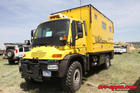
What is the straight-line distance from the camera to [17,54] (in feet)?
34.3

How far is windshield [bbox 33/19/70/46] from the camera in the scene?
4.09 metres

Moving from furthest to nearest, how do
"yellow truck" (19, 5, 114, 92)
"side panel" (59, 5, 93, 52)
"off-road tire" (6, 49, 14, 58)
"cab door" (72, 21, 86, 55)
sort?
"off-road tire" (6, 49, 14, 58)
"side panel" (59, 5, 93, 52)
"cab door" (72, 21, 86, 55)
"yellow truck" (19, 5, 114, 92)

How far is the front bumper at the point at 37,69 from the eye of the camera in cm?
346

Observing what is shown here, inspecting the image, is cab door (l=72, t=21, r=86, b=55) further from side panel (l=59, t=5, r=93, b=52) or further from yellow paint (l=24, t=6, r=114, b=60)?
side panel (l=59, t=5, r=93, b=52)

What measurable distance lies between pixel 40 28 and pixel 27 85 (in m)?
2.64

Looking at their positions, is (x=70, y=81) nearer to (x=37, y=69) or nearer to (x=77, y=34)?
(x=37, y=69)

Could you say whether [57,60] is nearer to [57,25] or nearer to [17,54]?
[57,25]

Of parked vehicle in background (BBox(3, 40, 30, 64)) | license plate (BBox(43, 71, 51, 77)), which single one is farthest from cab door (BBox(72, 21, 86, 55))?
parked vehicle in background (BBox(3, 40, 30, 64))

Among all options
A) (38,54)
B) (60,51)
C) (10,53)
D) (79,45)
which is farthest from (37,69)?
(10,53)

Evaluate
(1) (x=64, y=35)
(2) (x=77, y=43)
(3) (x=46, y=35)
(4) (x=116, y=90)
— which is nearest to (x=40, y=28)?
(3) (x=46, y=35)

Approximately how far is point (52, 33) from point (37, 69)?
148 centimetres

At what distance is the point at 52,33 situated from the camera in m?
4.29

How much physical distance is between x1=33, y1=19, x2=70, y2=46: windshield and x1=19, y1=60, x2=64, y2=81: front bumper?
0.81 meters

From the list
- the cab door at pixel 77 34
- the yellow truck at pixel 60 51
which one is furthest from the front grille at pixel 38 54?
the cab door at pixel 77 34
